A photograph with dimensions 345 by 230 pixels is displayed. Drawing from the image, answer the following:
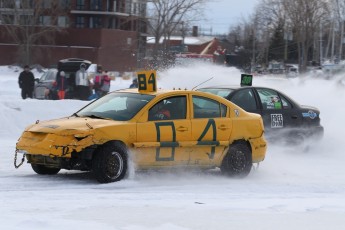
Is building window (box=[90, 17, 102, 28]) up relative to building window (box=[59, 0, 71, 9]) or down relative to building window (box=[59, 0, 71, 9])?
down

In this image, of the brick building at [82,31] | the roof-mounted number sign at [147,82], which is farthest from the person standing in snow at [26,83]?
the brick building at [82,31]

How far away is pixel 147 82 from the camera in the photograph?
1213 centimetres

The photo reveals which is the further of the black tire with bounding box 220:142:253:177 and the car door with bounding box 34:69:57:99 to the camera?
the car door with bounding box 34:69:57:99

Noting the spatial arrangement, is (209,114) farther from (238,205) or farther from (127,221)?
(127,221)

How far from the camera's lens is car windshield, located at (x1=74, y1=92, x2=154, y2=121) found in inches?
447

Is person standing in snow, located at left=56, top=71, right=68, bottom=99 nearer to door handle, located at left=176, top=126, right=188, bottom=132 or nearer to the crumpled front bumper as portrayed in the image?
door handle, located at left=176, top=126, right=188, bottom=132

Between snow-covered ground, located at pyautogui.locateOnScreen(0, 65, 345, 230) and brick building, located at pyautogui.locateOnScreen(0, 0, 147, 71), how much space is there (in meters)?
57.5

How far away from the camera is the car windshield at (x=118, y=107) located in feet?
37.2

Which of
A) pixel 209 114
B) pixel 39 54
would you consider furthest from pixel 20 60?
pixel 209 114

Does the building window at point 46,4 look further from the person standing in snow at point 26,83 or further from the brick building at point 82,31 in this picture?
the person standing in snow at point 26,83

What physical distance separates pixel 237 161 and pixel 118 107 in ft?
6.94

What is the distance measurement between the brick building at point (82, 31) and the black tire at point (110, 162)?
59.7 m

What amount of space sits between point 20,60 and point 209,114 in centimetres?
6247

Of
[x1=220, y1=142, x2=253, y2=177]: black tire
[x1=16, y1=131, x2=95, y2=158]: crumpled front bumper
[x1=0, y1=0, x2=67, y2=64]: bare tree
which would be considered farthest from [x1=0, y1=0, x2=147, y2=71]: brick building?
[x1=16, y1=131, x2=95, y2=158]: crumpled front bumper
